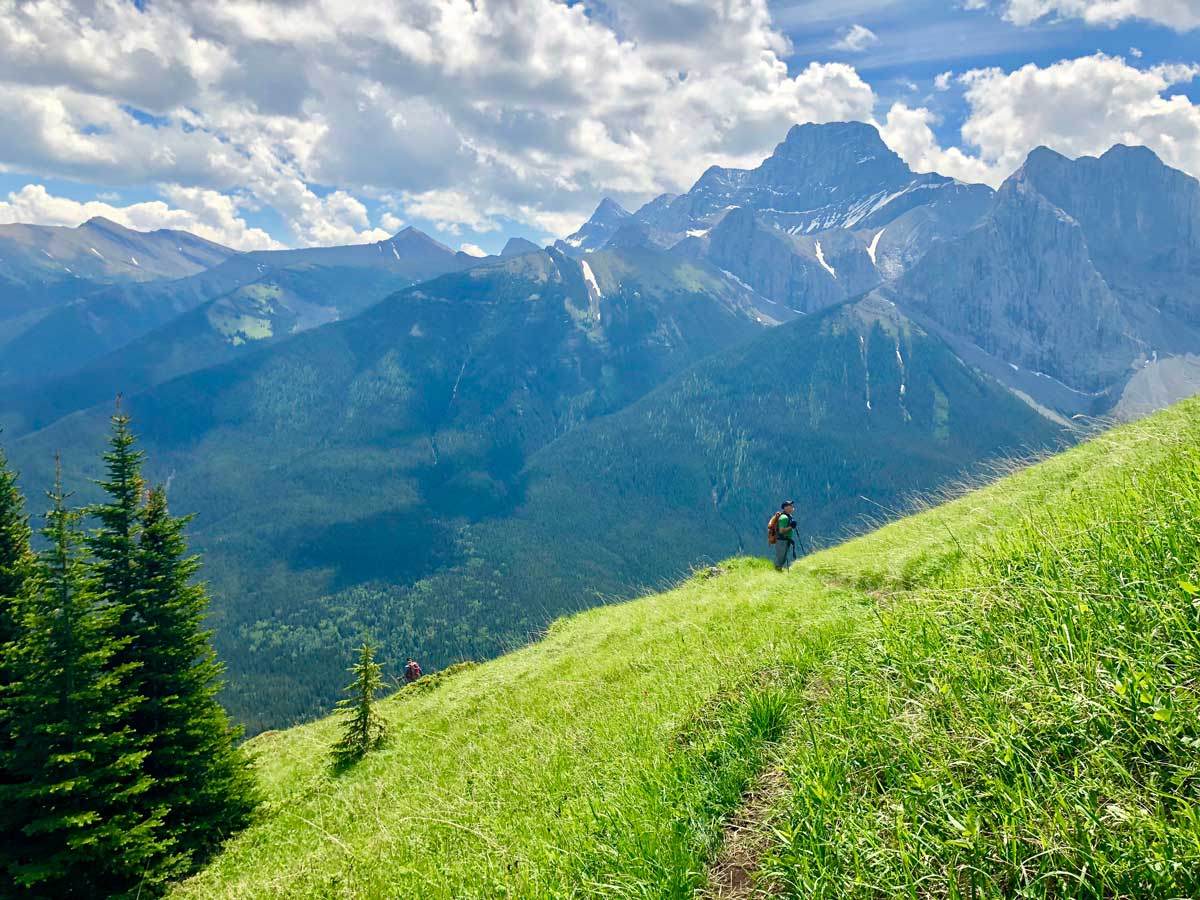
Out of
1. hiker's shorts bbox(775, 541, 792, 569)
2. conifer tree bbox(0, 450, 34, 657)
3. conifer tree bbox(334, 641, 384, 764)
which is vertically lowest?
conifer tree bbox(334, 641, 384, 764)

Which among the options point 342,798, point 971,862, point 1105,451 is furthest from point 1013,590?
point 342,798

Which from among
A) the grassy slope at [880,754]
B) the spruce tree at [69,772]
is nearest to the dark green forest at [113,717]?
the spruce tree at [69,772]

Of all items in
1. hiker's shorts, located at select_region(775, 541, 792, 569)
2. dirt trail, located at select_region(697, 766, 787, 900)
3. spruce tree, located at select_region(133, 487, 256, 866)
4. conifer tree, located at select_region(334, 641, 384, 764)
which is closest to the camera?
dirt trail, located at select_region(697, 766, 787, 900)

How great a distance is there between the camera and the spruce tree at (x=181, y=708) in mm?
14056

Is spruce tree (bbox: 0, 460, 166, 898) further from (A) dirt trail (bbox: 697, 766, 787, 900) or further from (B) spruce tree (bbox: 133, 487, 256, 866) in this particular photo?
(A) dirt trail (bbox: 697, 766, 787, 900)

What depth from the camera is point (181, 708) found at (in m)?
15.0

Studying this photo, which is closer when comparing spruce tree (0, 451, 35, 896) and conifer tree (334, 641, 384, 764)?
spruce tree (0, 451, 35, 896)

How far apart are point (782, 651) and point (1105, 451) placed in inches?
513

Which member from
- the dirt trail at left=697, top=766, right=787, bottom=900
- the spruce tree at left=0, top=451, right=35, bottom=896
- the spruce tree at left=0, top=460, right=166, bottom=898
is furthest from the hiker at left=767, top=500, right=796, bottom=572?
the spruce tree at left=0, top=451, right=35, bottom=896

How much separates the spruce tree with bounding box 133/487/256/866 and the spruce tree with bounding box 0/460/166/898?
1.07 meters

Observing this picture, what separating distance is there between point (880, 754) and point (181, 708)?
57.4 ft

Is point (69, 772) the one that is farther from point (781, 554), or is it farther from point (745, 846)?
point (781, 554)

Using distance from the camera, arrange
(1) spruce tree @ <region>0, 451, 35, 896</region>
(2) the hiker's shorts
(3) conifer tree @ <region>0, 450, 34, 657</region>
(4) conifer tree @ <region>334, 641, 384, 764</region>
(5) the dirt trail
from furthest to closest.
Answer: (2) the hiker's shorts → (4) conifer tree @ <region>334, 641, 384, 764</region> → (3) conifer tree @ <region>0, 450, 34, 657</region> → (1) spruce tree @ <region>0, 451, 35, 896</region> → (5) the dirt trail

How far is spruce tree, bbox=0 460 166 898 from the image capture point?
1148 cm
